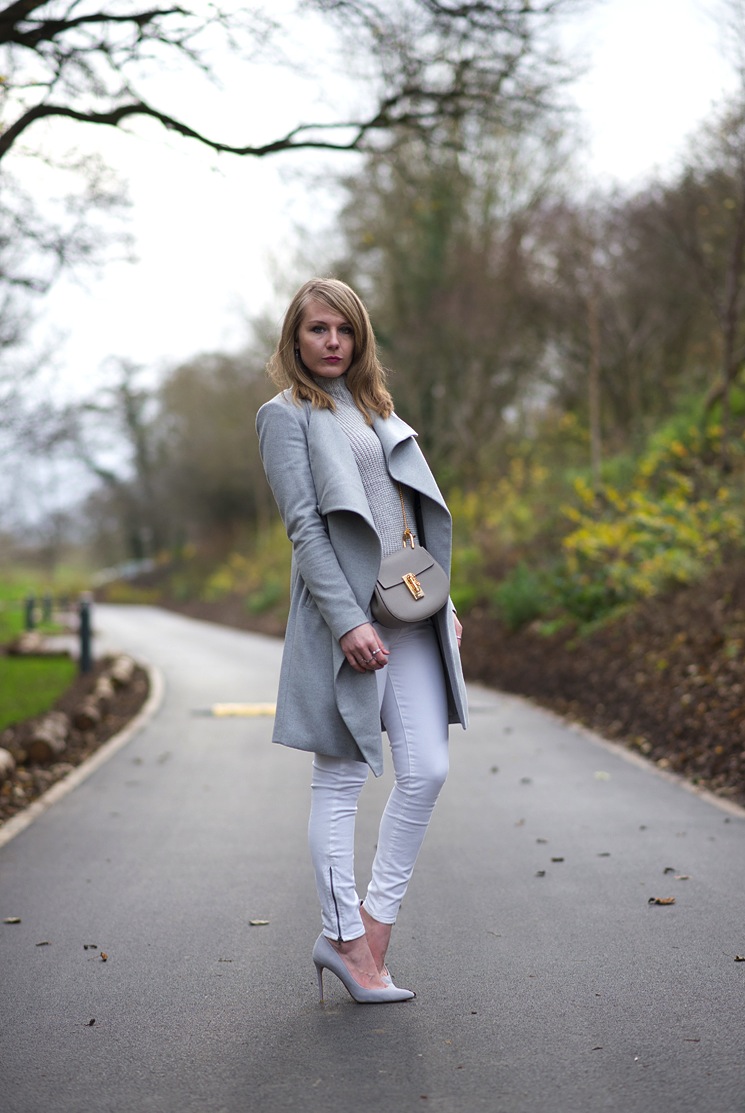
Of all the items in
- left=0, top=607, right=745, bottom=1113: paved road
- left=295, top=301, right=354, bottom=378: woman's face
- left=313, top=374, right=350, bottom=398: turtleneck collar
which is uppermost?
left=295, top=301, right=354, bottom=378: woman's face

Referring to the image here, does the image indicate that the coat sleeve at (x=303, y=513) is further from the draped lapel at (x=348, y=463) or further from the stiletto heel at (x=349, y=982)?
the stiletto heel at (x=349, y=982)

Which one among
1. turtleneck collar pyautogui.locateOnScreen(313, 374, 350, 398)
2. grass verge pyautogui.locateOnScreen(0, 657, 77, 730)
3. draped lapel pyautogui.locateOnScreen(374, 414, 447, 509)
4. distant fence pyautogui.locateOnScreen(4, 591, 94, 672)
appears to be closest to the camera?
draped lapel pyautogui.locateOnScreen(374, 414, 447, 509)

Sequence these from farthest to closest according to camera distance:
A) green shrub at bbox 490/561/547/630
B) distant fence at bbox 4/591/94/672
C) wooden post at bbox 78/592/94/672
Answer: distant fence at bbox 4/591/94/672, wooden post at bbox 78/592/94/672, green shrub at bbox 490/561/547/630

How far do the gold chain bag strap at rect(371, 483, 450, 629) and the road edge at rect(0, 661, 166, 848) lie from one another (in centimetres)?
352

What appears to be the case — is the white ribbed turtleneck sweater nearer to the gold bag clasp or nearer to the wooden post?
the gold bag clasp

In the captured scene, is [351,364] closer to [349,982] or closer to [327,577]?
[327,577]

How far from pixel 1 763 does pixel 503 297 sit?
15732 mm

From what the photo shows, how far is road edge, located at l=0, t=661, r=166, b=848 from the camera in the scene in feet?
21.8

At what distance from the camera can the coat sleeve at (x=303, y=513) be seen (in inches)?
136

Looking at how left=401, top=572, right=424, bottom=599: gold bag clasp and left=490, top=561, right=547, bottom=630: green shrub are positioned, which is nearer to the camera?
left=401, top=572, right=424, bottom=599: gold bag clasp

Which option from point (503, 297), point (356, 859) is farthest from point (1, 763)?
point (503, 297)

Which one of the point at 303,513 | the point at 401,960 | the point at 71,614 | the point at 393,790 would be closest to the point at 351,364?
the point at 303,513

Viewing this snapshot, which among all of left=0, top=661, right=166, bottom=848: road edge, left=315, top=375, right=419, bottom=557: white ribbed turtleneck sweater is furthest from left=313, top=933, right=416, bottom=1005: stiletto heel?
left=0, top=661, right=166, bottom=848: road edge

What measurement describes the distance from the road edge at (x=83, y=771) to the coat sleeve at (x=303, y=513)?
3.43 metres
